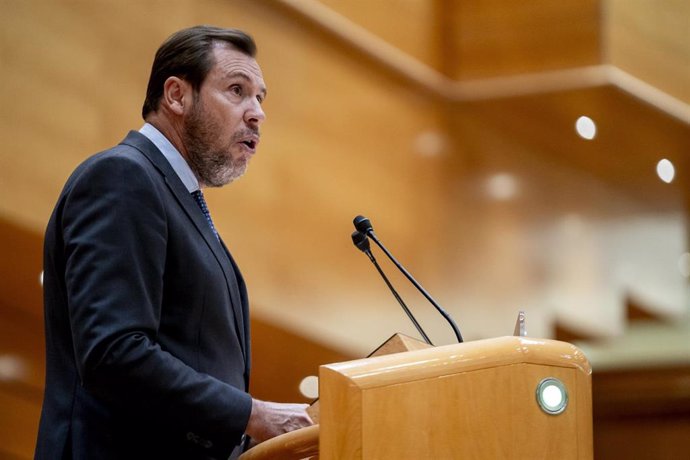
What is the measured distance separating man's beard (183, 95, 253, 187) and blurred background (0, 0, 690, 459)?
4.94 ft

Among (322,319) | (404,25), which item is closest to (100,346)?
(322,319)

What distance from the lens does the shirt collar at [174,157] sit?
5.26 ft

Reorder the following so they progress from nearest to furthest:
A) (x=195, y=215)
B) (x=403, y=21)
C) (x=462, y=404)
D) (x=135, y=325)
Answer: (x=462, y=404), (x=135, y=325), (x=195, y=215), (x=403, y=21)

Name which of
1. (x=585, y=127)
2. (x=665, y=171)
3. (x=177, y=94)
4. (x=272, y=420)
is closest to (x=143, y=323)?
(x=272, y=420)

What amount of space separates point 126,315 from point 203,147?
1.41 ft

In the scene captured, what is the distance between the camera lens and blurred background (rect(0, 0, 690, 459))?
3338mm

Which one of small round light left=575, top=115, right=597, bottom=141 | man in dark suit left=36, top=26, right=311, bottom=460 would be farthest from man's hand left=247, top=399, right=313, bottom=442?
small round light left=575, top=115, right=597, bottom=141

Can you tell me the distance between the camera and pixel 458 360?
121 centimetres

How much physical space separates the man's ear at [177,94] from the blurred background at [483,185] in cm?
152

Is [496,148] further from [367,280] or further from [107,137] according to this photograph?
[107,137]

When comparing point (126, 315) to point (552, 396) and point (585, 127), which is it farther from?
point (585, 127)

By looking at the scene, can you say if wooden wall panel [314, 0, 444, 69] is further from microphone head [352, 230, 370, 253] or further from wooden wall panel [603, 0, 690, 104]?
microphone head [352, 230, 370, 253]

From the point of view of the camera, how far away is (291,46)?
339 centimetres

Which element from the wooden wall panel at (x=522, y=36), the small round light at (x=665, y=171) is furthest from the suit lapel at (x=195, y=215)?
the small round light at (x=665, y=171)
